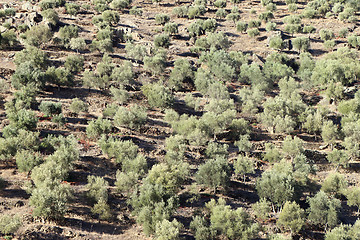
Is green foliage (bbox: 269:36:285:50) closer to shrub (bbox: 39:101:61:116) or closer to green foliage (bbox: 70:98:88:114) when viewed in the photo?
green foliage (bbox: 70:98:88:114)

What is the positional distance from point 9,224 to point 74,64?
177 ft

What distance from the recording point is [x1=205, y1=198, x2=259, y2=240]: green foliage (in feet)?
136

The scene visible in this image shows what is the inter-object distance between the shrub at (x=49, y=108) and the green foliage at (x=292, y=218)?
1838 inches

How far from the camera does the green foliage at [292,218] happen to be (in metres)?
44.1

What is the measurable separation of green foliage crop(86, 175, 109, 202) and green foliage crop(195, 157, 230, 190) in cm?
1484

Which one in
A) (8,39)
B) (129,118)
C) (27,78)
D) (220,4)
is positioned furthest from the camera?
(220,4)

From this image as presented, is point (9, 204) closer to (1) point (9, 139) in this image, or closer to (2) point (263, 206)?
(1) point (9, 139)

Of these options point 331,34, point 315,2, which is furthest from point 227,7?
point 331,34

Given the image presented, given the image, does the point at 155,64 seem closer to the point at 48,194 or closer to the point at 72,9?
the point at 72,9

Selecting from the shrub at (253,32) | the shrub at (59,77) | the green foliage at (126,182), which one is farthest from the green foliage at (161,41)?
the green foliage at (126,182)

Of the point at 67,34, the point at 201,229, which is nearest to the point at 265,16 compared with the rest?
the point at 67,34

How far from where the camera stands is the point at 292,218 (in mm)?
44469

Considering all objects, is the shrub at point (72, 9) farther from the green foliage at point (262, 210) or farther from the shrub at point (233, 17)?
the green foliage at point (262, 210)

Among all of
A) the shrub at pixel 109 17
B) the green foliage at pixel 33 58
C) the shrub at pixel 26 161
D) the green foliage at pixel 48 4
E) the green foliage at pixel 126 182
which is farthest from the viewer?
the green foliage at pixel 48 4
